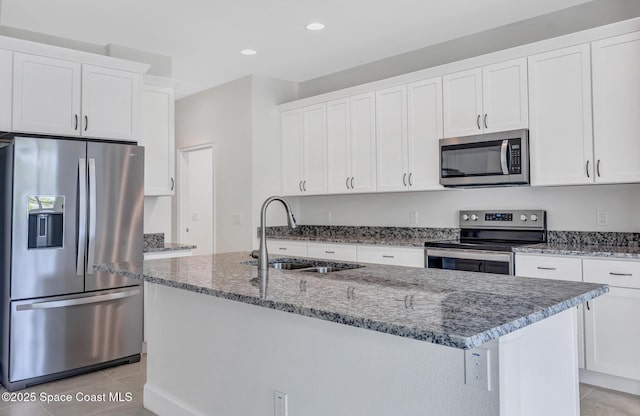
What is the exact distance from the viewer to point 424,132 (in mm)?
4133

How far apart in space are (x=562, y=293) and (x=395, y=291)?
0.55 meters

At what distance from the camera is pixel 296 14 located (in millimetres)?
3633

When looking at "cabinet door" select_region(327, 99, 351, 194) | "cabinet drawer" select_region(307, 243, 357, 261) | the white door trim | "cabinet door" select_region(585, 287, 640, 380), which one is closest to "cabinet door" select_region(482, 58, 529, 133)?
"cabinet door" select_region(585, 287, 640, 380)

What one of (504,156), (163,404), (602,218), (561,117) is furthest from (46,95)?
(602,218)

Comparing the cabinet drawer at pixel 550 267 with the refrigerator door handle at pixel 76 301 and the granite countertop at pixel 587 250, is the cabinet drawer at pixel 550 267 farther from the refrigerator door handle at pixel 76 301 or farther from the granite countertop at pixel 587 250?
the refrigerator door handle at pixel 76 301

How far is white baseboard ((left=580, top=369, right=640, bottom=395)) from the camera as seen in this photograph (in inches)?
113

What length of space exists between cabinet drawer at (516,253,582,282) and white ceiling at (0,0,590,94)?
1888 millimetres

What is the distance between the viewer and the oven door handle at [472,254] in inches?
131

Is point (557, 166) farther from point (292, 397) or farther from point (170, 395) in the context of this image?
point (170, 395)

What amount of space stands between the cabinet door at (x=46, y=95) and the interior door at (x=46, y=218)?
0.36 m

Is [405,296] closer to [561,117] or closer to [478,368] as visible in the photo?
[478,368]

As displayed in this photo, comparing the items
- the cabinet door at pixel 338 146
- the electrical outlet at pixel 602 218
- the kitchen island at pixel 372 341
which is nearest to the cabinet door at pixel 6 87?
Result: the kitchen island at pixel 372 341

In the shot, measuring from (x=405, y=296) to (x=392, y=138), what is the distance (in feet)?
9.95

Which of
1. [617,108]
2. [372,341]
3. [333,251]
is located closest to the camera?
[372,341]
